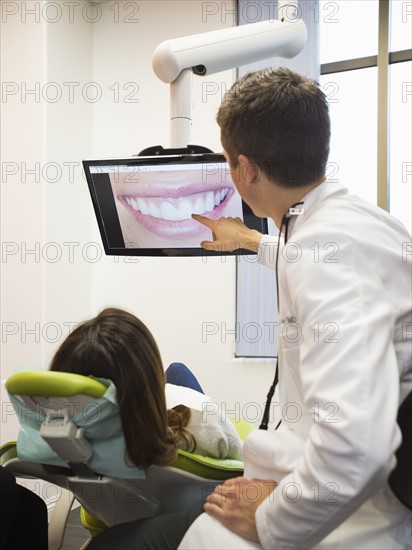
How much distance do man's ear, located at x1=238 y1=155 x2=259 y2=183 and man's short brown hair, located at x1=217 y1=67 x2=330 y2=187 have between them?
0.01 metres

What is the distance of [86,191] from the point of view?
12.0ft

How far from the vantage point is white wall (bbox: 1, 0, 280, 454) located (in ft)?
10.6

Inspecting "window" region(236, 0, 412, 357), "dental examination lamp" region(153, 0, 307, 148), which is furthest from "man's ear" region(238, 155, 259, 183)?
"window" region(236, 0, 412, 357)

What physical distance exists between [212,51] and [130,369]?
0.95 meters

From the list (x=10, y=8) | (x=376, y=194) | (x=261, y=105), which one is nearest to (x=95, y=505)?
(x=261, y=105)

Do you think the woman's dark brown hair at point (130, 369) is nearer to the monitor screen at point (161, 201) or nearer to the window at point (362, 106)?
the monitor screen at point (161, 201)

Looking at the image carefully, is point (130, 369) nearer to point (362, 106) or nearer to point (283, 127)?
point (283, 127)

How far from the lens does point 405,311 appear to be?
3.51 ft

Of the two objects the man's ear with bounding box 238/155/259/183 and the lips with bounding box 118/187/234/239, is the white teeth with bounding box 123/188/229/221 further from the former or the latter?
the man's ear with bounding box 238/155/259/183

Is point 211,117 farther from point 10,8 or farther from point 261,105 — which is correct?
point 261,105

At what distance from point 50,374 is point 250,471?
447 millimetres

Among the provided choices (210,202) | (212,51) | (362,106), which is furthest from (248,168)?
(362,106)

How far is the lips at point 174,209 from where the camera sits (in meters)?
1.72

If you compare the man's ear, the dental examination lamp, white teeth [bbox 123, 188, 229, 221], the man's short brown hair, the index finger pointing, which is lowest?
the index finger pointing
